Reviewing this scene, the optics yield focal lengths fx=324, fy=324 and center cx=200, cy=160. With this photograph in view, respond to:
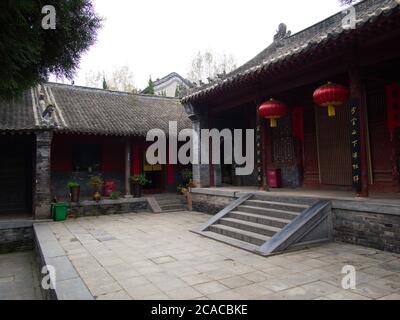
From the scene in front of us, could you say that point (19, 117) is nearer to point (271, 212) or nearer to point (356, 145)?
point (271, 212)

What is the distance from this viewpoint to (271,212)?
6520 millimetres

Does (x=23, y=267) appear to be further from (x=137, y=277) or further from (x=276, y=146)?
(x=276, y=146)

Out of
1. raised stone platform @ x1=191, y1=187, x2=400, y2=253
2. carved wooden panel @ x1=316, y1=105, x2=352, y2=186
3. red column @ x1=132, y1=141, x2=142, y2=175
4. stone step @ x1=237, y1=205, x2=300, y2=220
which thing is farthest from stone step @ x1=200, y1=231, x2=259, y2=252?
red column @ x1=132, y1=141, x2=142, y2=175

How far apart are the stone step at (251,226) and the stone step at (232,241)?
1.26ft

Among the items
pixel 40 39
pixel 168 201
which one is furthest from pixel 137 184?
pixel 40 39

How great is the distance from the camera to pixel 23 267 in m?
7.09

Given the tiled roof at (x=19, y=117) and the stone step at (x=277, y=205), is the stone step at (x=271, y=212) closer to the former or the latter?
the stone step at (x=277, y=205)

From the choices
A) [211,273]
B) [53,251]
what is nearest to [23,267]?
[53,251]

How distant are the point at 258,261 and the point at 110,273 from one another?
2.09 metres

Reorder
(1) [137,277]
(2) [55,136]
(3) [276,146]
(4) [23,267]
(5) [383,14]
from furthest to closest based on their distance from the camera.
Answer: (2) [55,136]
(3) [276,146]
(4) [23,267]
(5) [383,14]
(1) [137,277]

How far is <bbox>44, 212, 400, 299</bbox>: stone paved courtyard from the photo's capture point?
354 cm

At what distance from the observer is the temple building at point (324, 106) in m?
5.50

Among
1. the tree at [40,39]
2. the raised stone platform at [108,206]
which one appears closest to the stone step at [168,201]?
the raised stone platform at [108,206]

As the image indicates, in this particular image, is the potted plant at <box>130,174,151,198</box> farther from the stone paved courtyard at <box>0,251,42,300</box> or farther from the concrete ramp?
the concrete ramp
